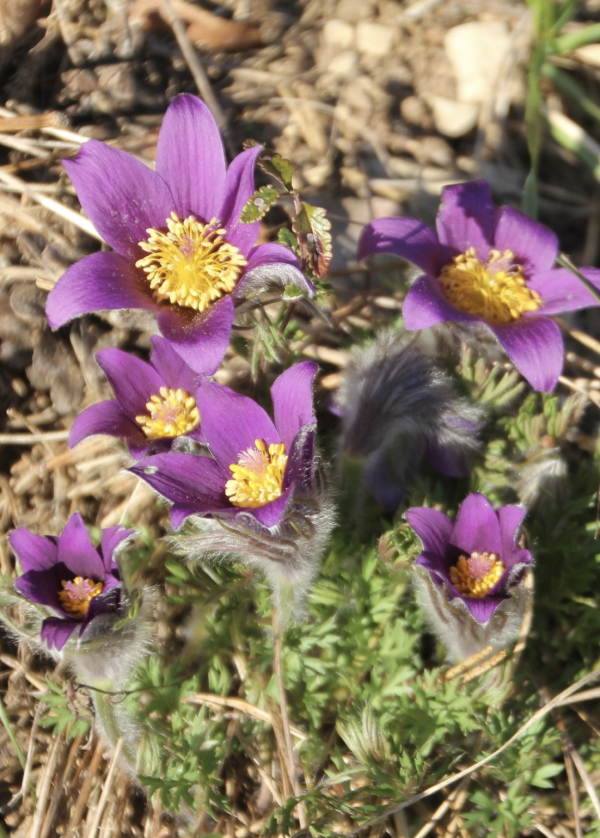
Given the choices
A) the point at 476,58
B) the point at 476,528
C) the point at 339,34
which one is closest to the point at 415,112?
the point at 476,58

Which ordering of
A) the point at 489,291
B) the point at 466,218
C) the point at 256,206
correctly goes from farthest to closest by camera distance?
the point at 466,218 → the point at 489,291 → the point at 256,206

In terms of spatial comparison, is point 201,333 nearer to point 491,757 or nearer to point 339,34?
point 491,757

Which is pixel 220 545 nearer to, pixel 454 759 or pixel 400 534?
pixel 400 534

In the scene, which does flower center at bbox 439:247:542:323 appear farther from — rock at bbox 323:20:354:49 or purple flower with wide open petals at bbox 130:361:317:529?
rock at bbox 323:20:354:49

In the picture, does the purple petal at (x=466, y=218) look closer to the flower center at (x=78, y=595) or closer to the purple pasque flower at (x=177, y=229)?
the purple pasque flower at (x=177, y=229)

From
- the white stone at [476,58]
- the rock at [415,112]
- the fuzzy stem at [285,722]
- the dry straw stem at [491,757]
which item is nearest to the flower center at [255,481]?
the fuzzy stem at [285,722]

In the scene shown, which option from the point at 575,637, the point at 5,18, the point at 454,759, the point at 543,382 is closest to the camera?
the point at 543,382

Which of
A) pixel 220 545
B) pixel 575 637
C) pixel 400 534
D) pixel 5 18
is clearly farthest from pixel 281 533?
pixel 5 18
